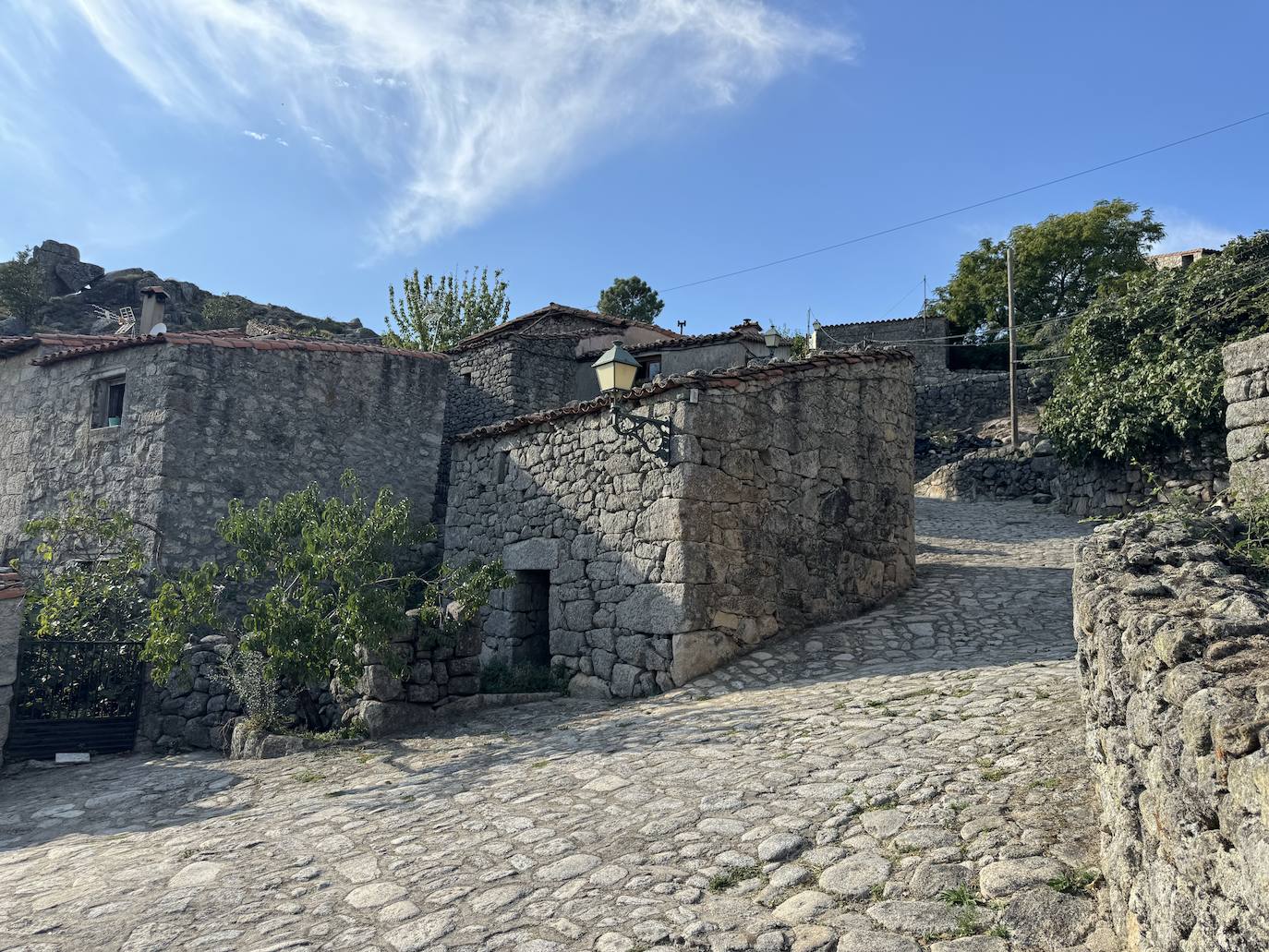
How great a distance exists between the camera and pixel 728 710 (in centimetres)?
701

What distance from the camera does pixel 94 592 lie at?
33.1 feet

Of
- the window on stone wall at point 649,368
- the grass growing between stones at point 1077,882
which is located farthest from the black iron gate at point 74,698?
the window on stone wall at point 649,368

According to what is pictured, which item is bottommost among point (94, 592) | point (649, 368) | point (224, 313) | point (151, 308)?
point (94, 592)

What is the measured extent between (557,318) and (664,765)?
1434 cm

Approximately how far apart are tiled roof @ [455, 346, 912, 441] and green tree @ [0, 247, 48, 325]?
1076 inches

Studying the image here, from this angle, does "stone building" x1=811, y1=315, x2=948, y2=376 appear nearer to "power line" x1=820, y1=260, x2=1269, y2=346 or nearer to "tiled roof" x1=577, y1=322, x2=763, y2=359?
"power line" x1=820, y1=260, x2=1269, y2=346

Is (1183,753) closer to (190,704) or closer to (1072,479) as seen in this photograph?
(190,704)

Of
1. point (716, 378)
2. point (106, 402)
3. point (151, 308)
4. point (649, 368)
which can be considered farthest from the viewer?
point (151, 308)

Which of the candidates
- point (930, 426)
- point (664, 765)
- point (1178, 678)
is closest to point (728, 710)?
point (664, 765)

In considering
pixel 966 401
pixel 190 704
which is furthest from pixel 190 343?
pixel 966 401

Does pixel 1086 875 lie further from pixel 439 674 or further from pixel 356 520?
pixel 356 520

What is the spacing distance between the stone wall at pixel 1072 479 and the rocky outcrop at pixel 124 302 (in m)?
20.9

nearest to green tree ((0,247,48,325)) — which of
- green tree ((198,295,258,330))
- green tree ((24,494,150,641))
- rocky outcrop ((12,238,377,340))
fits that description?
rocky outcrop ((12,238,377,340))

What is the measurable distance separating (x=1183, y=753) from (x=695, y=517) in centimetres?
615
